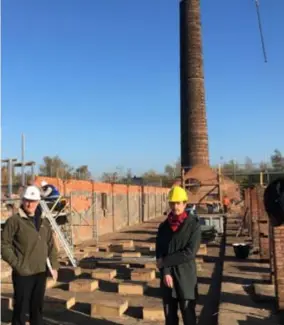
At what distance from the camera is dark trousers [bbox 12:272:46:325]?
5.14 m

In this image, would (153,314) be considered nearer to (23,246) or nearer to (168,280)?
(168,280)

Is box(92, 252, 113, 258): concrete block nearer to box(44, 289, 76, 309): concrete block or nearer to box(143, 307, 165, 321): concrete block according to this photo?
box(44, 289, 76, 309): concrete block

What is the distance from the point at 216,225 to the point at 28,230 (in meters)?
15.8

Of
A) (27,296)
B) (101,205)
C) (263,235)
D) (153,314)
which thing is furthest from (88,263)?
(101,205)

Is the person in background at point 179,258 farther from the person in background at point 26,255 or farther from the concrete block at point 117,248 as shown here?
the concrete block at point 117,248

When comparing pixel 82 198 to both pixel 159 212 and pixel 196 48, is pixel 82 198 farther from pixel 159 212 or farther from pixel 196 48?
pixel 159 212

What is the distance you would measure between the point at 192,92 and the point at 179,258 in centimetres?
3131

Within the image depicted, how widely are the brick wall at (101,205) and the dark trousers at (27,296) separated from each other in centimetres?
1119

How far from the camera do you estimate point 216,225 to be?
66.5ft

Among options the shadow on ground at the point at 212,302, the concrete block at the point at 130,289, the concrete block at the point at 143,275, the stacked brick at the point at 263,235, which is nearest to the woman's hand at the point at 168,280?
the shadow on ground at the point at 212,302

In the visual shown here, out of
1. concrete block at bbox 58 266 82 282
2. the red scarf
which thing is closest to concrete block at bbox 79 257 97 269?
concrete block at bbox 58 266 82 282

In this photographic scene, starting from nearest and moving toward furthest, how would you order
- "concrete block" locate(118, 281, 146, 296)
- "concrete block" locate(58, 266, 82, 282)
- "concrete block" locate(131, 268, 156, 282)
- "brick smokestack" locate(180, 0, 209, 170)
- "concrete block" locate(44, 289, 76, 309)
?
"concrete block" locate(44, 289, 76, 309) → "concrete block" locate(118, 281, 146, 296) → "concrete block" locate(131, 268, 156, 282) → "concrete block" locate(58, 266, 82, 282) → "brick smokestack" locate(180, 0, 209, 170)

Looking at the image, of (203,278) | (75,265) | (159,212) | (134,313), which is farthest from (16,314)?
(159,212)

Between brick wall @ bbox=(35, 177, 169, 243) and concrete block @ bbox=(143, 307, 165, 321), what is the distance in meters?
9.75
